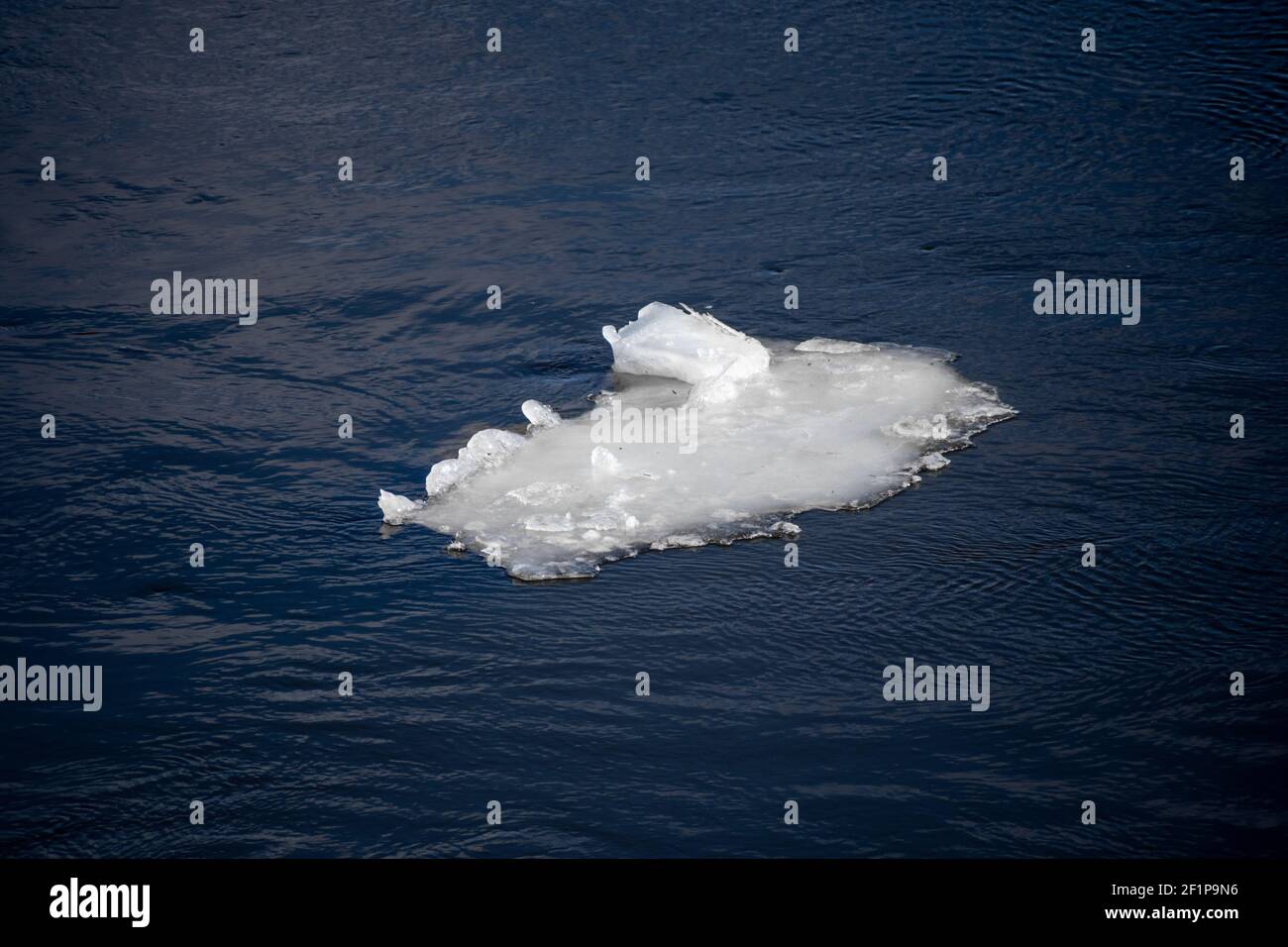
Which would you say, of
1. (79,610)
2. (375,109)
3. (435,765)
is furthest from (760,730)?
(375,109)

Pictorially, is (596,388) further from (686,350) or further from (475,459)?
(475,459)

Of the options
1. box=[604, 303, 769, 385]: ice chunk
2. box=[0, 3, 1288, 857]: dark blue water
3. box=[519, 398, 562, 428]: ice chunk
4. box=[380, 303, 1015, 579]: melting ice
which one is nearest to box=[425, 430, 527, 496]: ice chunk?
box=[380, 303, 1015, 579]: melting ice

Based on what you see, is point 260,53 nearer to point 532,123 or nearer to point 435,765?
point 532,123

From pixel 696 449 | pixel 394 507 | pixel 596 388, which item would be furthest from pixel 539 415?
pixel 394 507

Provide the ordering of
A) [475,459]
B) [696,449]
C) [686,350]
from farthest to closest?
[686,350]
[696,449]
[475,459]

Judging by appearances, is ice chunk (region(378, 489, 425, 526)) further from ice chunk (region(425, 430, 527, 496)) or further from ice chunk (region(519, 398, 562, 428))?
ice chunk (region(519, 398, 562, 428))

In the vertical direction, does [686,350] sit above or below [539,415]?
above

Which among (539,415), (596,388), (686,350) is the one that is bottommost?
(539,415)
